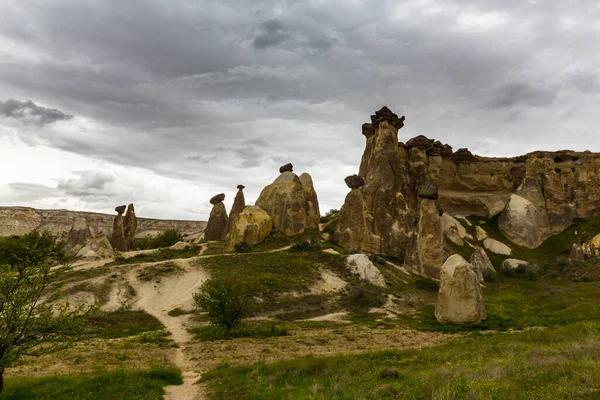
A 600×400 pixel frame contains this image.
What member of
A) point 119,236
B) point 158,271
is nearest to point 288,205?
point 158,271

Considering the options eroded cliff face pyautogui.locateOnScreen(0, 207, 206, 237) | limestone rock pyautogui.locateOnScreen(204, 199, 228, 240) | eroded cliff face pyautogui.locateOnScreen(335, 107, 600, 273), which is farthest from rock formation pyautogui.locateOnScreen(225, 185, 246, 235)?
eroded cliff face pyautogui.locateOnScreen(0, 207, 206, 237)

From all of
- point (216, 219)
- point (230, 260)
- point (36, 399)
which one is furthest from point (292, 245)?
point (36, 399)

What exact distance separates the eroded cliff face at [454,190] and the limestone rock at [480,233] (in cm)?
371

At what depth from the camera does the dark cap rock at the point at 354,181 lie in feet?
151

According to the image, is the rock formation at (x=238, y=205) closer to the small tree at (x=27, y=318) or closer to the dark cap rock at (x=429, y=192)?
the dark cap rock at (x=429, y=192)

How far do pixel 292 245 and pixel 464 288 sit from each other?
24459mm

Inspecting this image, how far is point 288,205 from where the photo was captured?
162ft

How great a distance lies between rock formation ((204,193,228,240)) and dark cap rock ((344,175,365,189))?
1950cm

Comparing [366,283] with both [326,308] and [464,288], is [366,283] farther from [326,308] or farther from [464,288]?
[464,288]

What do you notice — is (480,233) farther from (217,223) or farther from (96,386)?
(96,386)

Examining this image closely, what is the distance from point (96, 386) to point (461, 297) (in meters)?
17.8

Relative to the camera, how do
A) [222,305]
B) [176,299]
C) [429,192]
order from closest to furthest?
[222,305]
[176,299]
[429,192]

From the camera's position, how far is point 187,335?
20.0 meters

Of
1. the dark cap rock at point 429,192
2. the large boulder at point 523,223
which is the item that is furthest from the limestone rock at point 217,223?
the large boulder at point 523,223
